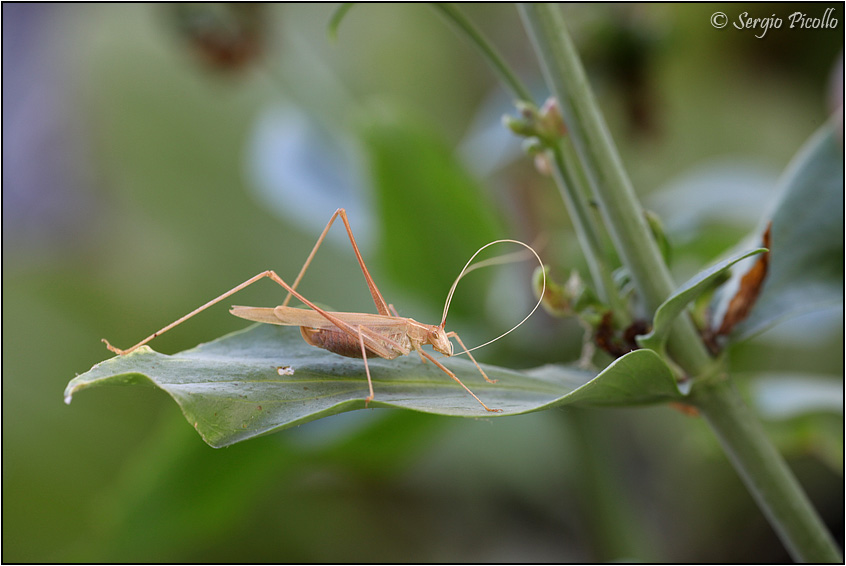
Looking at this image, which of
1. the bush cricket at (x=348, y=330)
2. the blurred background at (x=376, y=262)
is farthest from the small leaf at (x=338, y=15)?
the bush cricket at (x=348, y=330)

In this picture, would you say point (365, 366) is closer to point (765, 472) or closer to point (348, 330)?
point (348, 330)

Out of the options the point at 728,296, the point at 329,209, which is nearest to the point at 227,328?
the point at 329,209

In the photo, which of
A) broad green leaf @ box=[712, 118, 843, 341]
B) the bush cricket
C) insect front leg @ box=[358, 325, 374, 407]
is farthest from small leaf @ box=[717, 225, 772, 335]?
insect front leg @ box=[358, 325, 374, 407]

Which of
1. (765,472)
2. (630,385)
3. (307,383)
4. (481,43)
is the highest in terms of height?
(481,43)

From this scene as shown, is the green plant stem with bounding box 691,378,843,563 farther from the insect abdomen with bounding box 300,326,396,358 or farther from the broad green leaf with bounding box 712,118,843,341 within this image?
the insect abdomen with bounding box 300,326,396,358

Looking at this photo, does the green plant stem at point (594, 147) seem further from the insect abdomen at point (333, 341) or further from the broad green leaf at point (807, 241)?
the insect abdomen at point (333, 341)

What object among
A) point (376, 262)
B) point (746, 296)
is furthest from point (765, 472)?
point (376, 262)
